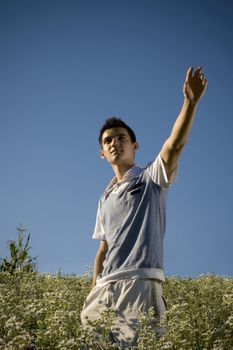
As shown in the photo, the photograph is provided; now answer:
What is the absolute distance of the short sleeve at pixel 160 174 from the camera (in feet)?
13.8

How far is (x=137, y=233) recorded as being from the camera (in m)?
4.34

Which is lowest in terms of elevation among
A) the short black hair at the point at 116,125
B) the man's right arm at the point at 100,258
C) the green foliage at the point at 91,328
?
the green foliage at the point at 91,328

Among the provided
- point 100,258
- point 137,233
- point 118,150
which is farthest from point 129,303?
point 118,150

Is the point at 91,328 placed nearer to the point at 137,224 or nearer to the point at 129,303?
the point at 129,303

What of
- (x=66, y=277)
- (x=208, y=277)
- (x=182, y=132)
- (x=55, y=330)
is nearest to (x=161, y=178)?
(x=182, y=132)

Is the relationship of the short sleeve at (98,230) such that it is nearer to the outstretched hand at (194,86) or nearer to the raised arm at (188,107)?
the raised arm at (188,107)

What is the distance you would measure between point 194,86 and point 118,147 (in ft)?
4.23

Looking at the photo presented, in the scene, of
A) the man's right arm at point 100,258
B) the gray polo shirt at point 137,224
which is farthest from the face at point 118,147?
the man's right arm at point 100,258

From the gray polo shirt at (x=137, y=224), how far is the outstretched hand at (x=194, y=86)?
2.10 feet

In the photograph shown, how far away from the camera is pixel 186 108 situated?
3885 millimetres

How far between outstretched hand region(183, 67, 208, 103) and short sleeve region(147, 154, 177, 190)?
635 mm

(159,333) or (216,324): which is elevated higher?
(216,324)

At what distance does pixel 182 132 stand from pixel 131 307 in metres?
1.59

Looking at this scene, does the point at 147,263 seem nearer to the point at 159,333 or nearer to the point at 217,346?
the point at 159,333
